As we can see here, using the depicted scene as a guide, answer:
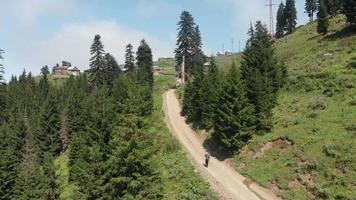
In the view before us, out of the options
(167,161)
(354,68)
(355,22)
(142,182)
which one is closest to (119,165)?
(142,182)

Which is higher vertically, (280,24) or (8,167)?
(280,24)

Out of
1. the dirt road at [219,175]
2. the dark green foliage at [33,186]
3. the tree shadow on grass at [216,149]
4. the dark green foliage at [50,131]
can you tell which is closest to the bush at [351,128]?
the dirt road at [219,175]

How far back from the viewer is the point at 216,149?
53594 millimetres

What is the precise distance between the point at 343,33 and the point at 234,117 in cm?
3932

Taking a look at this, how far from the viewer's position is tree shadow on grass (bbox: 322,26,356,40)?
7587 cm

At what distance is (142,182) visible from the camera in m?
33.2

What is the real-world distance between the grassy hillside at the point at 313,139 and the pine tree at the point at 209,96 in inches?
310

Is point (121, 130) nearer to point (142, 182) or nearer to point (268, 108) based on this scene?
point (142, 182)

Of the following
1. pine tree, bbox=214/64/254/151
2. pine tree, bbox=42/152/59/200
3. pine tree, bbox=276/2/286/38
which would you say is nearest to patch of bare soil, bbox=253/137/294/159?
pine tree, bbox=214/64/254/151

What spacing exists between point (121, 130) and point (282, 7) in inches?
5185

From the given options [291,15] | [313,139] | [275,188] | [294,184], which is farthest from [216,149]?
[291,15]

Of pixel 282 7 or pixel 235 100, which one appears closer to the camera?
pixel 235 100

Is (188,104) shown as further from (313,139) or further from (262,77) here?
(313,139)

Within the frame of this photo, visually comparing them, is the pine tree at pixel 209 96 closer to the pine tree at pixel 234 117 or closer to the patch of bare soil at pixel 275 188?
the pine tree at pixel 234 117
